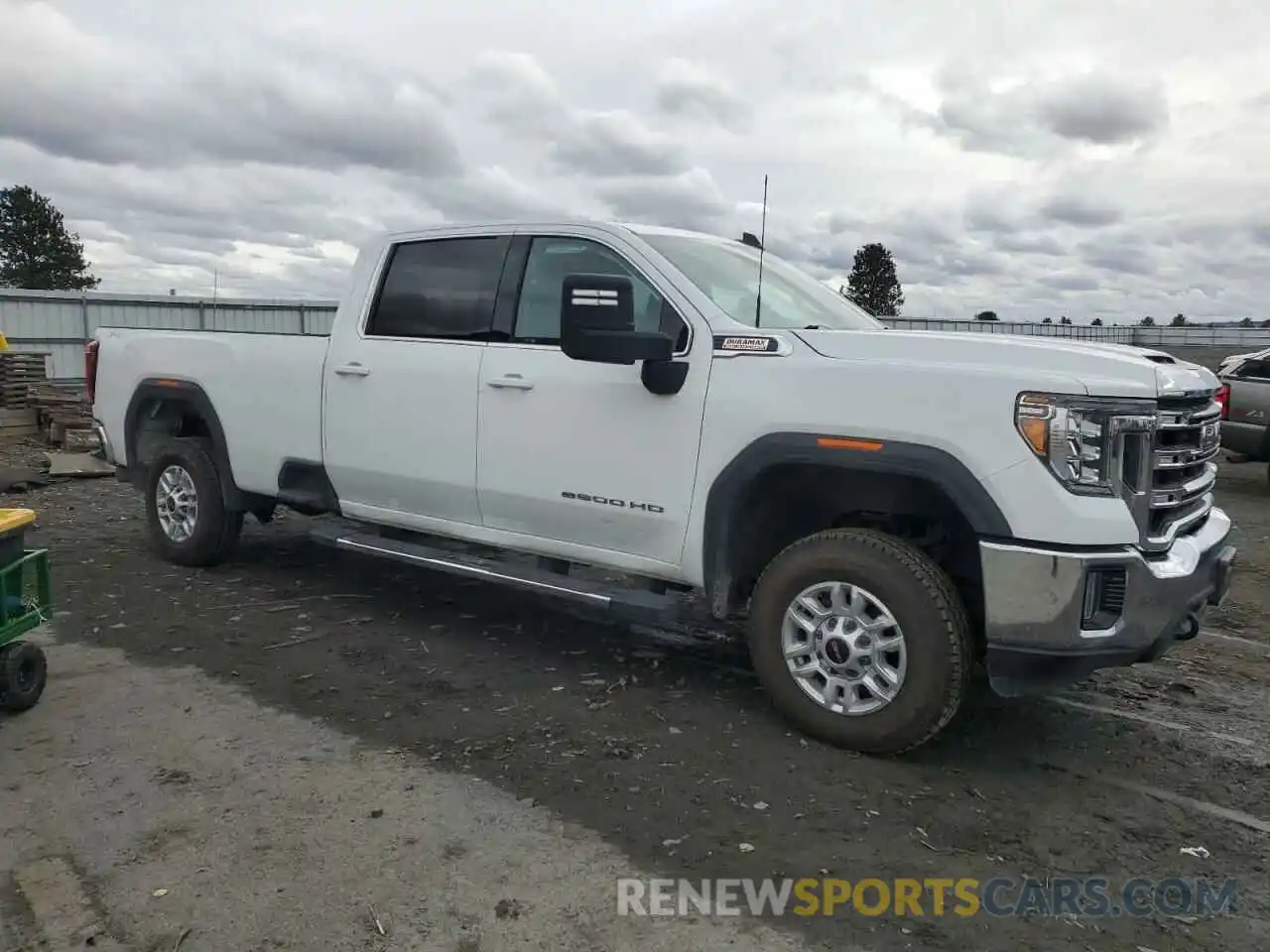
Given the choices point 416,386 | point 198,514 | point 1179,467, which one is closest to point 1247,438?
point 1179,467

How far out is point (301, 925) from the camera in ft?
9.09

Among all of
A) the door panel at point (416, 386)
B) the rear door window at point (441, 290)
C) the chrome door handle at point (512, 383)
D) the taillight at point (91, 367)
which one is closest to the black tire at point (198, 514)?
the taillight at point (91, 367)

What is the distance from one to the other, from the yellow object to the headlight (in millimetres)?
4001

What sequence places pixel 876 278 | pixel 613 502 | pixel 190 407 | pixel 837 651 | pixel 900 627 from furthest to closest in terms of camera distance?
pixel 876 278, pixel 190 407, pixel 613 502, pixel 837 651, pixel 900 627

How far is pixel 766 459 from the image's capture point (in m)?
3.98

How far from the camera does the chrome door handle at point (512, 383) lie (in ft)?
15.6

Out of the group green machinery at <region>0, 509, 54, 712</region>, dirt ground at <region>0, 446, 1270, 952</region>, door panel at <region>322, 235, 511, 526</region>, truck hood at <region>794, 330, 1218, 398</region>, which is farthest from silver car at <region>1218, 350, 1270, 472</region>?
green machinery at <region>0, 509, 54, 712</region>

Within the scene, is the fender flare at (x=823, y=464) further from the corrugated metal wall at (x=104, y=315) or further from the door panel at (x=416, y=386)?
the corrugated metal wall at (x=104, y=315)

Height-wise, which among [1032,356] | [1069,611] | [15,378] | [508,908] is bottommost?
[508,908]

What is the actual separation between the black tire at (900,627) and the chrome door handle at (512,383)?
1.48 m

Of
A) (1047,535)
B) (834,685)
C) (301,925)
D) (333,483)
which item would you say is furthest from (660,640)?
(301,925)

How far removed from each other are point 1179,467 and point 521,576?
2782mm

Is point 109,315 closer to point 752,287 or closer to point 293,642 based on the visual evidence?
point 293,642

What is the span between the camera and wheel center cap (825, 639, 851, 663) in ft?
12.7
